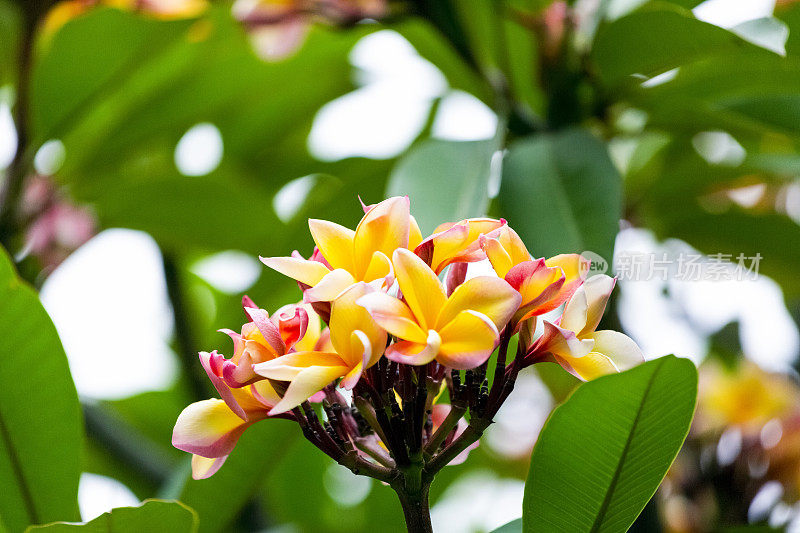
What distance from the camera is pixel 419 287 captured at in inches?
17.3

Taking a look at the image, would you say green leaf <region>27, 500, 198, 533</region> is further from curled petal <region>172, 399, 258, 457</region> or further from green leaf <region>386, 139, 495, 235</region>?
green leaf <region>386, 139, 495, 235</region>

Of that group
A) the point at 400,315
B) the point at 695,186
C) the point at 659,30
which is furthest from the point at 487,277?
the point at 695,186

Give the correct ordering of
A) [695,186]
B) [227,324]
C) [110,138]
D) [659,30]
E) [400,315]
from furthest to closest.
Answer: [110,138], [695,186], [227,324], [659,30], [400,315]

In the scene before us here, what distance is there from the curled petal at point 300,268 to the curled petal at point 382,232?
0.02 m

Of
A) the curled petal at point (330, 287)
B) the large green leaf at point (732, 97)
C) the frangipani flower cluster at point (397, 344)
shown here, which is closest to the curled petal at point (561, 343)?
the frangipani flower cluster at point (397, 344)

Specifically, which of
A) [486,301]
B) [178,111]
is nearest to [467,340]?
[486,301]

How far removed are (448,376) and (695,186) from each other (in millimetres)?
756

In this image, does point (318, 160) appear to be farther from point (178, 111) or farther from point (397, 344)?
point (397, 344)

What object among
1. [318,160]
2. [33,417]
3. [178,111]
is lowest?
[318,160]

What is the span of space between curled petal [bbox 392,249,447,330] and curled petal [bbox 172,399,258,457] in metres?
0.12

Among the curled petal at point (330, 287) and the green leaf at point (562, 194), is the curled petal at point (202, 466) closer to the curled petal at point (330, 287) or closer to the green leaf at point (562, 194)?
the curled petal at point (330, 287)

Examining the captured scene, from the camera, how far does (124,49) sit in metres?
1.05

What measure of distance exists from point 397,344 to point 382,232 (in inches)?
3.2

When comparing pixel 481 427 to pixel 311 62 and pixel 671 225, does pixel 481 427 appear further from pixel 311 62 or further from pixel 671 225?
pixel 311 62
